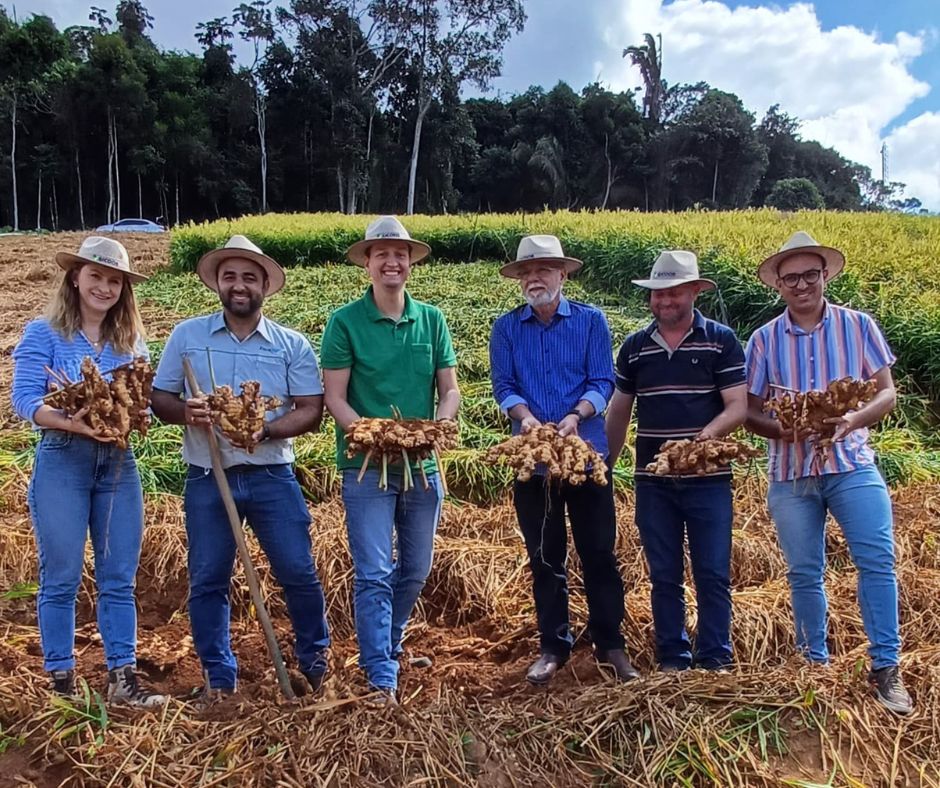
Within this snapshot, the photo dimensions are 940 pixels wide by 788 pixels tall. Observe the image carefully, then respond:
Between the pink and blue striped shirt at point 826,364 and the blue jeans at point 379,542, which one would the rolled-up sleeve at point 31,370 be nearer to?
the blue jeans at point 379,542

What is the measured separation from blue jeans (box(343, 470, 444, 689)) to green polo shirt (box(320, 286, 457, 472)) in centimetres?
10

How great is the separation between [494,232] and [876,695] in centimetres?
1185

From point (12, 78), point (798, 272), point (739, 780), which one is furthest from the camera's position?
point (12, 78)

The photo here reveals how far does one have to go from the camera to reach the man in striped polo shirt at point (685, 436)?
8.75 feet

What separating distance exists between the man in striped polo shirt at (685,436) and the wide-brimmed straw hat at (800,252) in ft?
0.94

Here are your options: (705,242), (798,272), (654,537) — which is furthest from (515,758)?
(705,242)

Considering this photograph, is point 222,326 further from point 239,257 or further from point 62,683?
point 62,683

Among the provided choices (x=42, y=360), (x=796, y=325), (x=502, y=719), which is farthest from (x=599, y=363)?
(x=42, y=360)

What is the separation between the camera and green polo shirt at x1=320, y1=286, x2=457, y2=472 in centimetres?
264

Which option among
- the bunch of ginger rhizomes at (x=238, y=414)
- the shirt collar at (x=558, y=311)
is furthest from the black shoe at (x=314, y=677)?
the shirt collar at (x=558, y=311)

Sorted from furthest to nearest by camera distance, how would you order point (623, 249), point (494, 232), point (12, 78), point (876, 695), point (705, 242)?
1. point (12, 78)
2. point (494, 232)
3. point (623, 249)
4. point (705, 242)
5. point (876, 695)

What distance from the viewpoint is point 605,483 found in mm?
2717

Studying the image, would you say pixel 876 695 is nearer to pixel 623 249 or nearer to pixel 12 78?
pixel 623 249

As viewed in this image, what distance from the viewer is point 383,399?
2.68 meters
